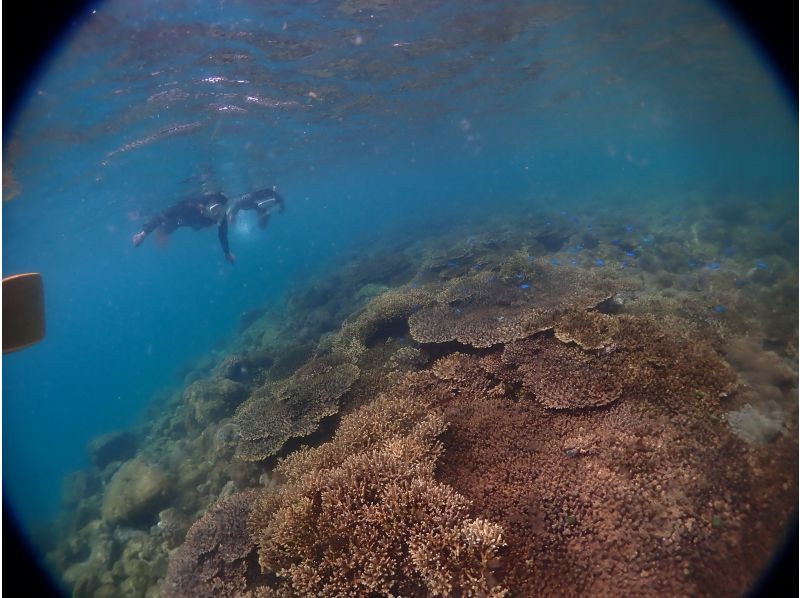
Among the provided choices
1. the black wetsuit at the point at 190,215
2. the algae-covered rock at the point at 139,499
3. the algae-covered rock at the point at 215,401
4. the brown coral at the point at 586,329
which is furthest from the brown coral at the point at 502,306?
the black wetsuit at the point at 190,215

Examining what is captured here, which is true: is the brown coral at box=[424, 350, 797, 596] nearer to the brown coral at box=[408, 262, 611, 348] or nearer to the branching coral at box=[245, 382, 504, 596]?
the branching coral at box=[245, 382, 504, 596]

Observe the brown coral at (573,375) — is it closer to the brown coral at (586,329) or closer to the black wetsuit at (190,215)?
the brown coral at (586,329)

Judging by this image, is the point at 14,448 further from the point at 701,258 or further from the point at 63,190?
the point at 701,258

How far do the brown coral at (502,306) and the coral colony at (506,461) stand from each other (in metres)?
0.06

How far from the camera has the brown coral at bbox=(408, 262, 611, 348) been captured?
7398 mm

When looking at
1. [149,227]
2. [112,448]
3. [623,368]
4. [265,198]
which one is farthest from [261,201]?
[623,368]

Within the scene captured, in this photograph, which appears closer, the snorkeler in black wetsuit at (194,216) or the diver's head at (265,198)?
the snorkeler in black wetsuit at (194,216)

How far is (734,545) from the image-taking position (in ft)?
12.0

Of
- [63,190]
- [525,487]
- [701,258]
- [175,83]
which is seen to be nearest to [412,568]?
[525,487]

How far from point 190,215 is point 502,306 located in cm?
1880

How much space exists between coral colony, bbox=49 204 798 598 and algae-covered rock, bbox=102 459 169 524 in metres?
0.06


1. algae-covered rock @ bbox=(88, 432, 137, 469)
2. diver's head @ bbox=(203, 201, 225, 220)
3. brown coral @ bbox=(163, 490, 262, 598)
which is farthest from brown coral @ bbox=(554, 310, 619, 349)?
algae-covered rock @ bbox=(88, 432, 137, 469)

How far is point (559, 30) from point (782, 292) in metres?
19.8

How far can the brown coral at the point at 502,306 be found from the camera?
7.40 metres
